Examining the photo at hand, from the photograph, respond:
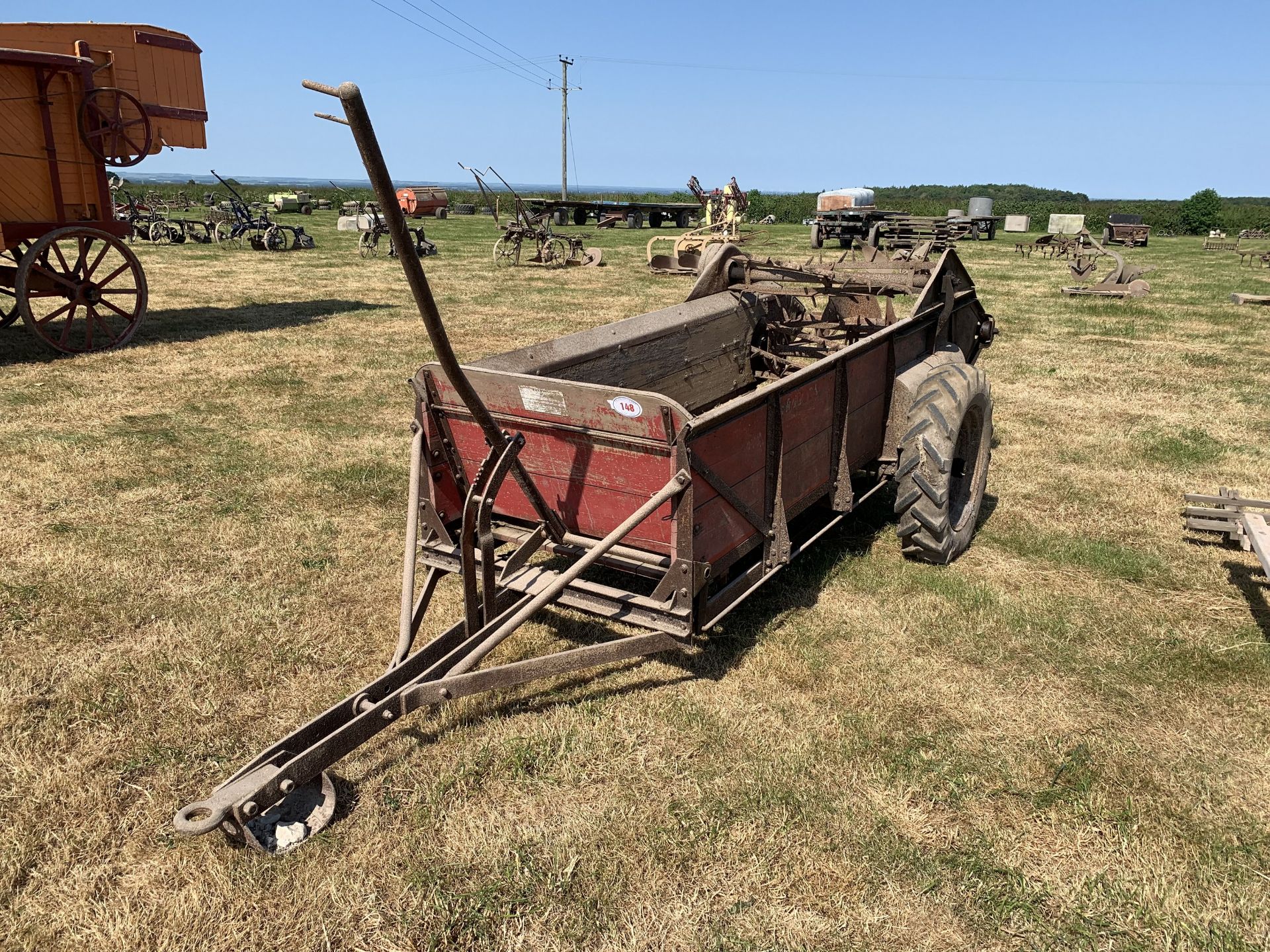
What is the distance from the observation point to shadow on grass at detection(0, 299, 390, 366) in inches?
400

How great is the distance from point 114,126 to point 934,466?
10.6 metres

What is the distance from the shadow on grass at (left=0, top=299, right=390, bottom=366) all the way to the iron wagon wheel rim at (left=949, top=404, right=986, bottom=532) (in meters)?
9.91

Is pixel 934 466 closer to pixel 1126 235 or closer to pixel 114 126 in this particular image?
pixel 114 126

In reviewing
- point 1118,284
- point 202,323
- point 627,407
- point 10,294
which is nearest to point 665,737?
point 627,407

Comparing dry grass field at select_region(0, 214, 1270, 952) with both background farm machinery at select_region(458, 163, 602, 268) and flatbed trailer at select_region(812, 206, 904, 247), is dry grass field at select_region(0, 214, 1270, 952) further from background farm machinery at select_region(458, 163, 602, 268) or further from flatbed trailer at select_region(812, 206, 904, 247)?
flatbed trailer at select_region(812, 206, 904, 247)

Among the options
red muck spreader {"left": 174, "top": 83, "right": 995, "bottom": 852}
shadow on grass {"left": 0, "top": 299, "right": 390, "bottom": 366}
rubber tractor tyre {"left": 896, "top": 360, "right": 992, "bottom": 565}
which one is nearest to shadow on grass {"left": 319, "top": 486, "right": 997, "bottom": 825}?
red muck spreader {"left": 174, "top": 83, "right": 995, "bottom": 852}

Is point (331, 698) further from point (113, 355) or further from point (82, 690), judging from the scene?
point (113, 355)

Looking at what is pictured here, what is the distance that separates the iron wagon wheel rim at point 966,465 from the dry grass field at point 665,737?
11.1 inches

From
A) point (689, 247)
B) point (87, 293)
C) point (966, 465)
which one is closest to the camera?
point (966, 465)

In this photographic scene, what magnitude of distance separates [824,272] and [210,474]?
4.89 meters

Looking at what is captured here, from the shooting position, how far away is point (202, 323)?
12.5 metres

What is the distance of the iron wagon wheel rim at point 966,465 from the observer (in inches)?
206

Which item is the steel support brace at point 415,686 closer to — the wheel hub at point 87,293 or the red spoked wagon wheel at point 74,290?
the red spoked wagon wheel at point 74,290

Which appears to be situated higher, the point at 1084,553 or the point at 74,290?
the point at 74,290
